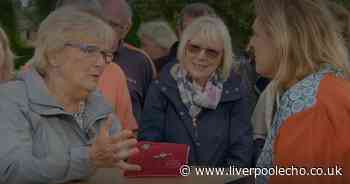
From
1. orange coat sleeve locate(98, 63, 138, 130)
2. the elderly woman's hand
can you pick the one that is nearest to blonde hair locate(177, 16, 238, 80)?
orange coat sleeve locate(98, 63, 138, 130)

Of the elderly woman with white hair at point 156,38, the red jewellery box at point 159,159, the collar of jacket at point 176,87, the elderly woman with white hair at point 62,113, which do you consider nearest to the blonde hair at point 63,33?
the elderly woman with white hair at point 62,113

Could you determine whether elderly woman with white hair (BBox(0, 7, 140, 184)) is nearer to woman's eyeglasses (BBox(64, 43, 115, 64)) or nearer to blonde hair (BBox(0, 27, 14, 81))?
woman's eyeglasses (BBox(64, 43, 115, 64))

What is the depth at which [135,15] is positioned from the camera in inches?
208

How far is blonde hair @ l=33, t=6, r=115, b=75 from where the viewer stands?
7.92 feet

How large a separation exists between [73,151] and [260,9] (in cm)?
88

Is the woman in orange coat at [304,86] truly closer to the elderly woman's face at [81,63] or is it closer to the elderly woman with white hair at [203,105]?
the elderly woman's face at [81,63]

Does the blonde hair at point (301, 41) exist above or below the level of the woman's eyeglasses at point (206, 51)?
above

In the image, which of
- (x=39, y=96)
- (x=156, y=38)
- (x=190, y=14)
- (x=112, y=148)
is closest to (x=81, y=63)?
(x=39, y=96)

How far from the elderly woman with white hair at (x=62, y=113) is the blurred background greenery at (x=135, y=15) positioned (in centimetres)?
191

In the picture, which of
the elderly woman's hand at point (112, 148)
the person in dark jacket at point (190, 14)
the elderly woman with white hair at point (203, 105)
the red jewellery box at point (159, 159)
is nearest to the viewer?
the elderly woman's hand at point (112, 148)

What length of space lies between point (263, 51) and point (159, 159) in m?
0.72

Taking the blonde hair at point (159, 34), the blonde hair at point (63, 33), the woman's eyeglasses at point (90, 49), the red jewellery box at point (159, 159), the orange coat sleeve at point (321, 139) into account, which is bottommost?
the red jewellery box at point (159, 159)

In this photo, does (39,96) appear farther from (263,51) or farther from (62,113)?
(263,51)

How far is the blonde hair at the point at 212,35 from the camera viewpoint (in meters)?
3.29
